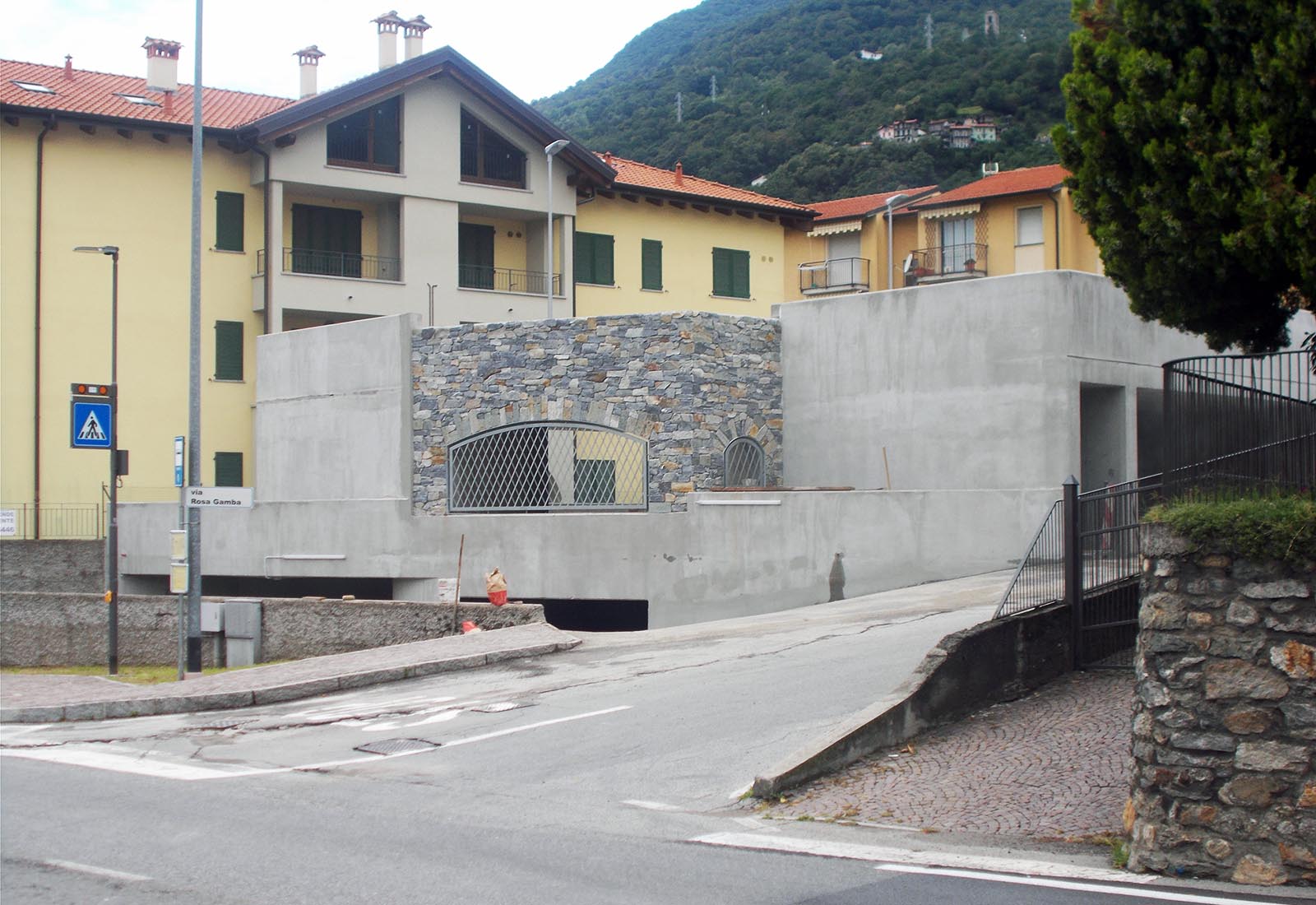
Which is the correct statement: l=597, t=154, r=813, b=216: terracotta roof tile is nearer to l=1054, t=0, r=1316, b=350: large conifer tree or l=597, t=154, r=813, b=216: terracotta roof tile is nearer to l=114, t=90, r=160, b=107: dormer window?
l=114, t=90, r=160, b=107: dormer window

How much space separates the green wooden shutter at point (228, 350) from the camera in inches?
1366

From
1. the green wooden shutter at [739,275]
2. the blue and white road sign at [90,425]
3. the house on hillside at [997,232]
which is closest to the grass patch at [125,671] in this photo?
the blue and white road sign at [90,425]

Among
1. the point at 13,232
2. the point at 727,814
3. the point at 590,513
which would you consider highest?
the point at 13,232

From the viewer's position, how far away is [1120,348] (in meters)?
24.1

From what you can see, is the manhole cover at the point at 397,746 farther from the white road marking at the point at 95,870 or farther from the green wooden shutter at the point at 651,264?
the green wooden shutter at the point at 651,264

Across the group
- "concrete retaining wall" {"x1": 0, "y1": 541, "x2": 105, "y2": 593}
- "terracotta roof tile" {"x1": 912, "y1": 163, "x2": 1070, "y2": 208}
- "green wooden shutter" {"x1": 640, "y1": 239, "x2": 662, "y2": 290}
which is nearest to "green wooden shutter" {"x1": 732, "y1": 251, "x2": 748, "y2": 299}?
"green wooden shutter" {"x1": 640, "y1": 239, "x2": 662, "y2": 290}

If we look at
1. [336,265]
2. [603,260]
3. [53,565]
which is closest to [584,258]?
[603,260]

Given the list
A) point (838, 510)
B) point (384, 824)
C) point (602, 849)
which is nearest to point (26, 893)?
point (384, 824)

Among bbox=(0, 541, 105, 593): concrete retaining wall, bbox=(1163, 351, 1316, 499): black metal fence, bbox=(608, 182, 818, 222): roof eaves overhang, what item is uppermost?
bbox=(608, 182, 818, 222): roof eaves overhang

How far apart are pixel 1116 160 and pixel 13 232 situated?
2955cm

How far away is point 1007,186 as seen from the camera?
46844 millimetres

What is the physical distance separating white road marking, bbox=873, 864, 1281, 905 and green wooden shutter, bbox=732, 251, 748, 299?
34.5 m

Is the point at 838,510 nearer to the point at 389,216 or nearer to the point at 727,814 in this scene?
the point at 727,814

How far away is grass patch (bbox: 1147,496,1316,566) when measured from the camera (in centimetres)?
754
